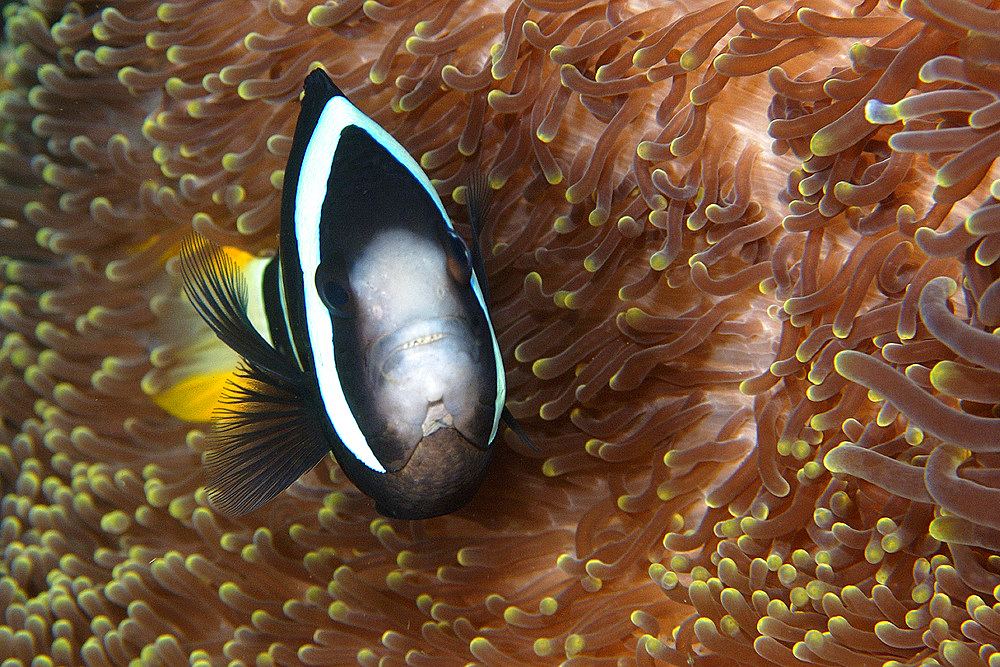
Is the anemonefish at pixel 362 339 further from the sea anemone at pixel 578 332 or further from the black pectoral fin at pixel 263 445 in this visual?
the sea anemone at pixel 578 332

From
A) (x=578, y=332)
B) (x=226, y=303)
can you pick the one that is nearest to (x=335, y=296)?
(x=226, y=303)

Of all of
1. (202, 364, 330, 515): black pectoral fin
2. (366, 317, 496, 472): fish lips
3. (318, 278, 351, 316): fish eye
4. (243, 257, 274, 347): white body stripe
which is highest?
(318, 278, 351, 316): fish eye

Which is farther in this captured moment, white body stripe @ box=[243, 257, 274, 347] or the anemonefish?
white body stripe @ box=[243, 257, 274, 347]

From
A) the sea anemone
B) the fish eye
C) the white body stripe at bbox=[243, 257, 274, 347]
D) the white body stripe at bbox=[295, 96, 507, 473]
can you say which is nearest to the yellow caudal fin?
the sea anemone

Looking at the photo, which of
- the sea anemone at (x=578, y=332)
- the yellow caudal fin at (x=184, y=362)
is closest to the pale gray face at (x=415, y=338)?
the sea anemone at (x=578, y=332)

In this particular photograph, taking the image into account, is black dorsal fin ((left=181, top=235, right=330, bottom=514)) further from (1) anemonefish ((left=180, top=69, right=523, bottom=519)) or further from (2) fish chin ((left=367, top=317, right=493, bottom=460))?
(2) fish chin ((left=367, top=317, right=493, bottom=460))

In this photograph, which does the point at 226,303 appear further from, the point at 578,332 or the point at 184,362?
the point at 184,362
